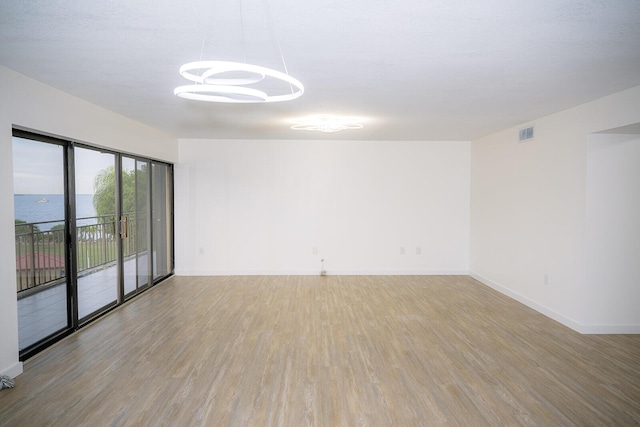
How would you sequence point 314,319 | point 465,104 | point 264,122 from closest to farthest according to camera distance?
1. point 465,104
2. point 314,319
3. point 264,122

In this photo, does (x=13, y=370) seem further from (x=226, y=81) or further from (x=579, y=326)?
(x=579, y=326)

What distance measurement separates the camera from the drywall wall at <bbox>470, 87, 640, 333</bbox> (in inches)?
163

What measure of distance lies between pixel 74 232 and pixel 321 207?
413 cm

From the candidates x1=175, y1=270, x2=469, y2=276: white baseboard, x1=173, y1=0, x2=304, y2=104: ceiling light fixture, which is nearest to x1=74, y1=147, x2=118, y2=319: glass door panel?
x1=175, y1=270, x2=469, y2=276: white baseboard

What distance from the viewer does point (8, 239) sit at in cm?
302

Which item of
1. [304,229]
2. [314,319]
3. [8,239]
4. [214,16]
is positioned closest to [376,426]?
[314,319]

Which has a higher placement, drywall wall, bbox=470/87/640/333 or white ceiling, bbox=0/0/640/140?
white ceiling, bbox=0/0/640/140

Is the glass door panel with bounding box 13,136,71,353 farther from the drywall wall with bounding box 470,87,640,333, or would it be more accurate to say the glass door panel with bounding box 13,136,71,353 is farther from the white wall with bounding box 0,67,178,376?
the drywall wall with bounding box 470,87,640,333

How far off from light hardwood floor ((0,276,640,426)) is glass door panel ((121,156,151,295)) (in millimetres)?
646

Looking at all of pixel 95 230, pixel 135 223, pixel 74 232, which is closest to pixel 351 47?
pixel 74 232

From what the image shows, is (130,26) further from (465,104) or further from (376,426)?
(465,104)

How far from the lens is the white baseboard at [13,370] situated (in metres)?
2.96

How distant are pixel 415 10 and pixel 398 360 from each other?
9.36ft

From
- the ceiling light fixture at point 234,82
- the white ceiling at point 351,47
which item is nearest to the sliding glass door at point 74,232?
the white ceiling at point 351,47
